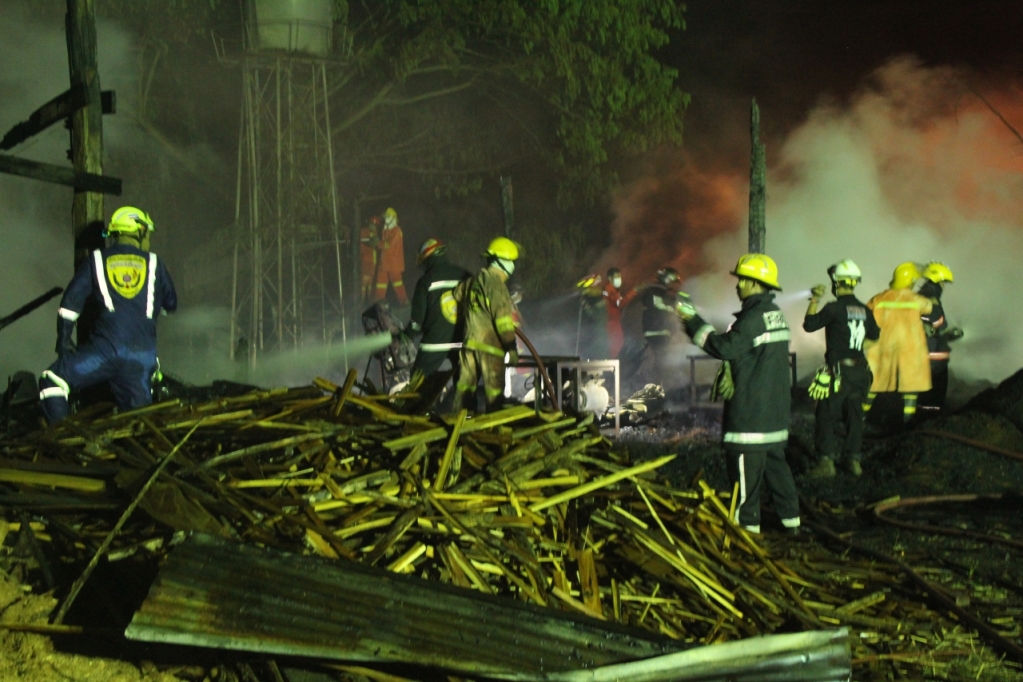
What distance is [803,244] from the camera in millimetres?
17250

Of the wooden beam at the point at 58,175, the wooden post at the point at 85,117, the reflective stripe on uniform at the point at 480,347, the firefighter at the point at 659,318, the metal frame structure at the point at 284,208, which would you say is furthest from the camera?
the metal frame structure at the point at 284,208

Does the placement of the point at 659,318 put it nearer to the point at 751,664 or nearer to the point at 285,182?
the point at 285,182

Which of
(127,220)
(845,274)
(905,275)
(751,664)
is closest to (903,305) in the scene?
(905,275)

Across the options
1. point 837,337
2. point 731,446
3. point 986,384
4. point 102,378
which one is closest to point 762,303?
point 731,446

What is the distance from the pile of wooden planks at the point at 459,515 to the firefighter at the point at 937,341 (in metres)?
7.68

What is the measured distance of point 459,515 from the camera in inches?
172

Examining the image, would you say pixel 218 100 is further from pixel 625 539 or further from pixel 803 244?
pixel 625 539

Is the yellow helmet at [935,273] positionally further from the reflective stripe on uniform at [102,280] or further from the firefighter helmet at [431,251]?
the reflective stripe on uniform at [102,280]

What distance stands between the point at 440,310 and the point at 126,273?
3.22m

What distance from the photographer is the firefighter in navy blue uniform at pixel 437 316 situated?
8.95m

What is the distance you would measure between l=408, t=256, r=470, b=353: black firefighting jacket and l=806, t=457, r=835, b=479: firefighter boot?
11.9 feet

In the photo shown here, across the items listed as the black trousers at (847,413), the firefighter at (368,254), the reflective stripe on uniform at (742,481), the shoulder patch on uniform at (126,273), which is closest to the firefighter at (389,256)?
the firefighter at (368,254)

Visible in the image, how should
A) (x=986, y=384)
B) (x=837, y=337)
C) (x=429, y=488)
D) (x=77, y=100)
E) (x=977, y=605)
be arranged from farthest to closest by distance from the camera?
(x=986, y=384) < (x=837, y=337) < (x=77, y=100) < (x=977, y=605) < (x=429, y=488)

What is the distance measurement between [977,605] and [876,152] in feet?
44.4
